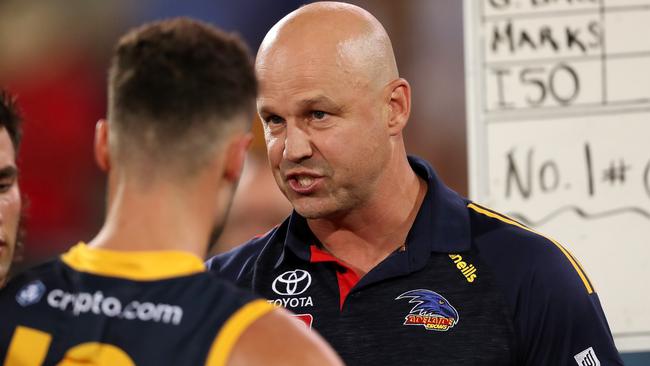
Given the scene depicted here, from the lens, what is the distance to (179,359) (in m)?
1.63

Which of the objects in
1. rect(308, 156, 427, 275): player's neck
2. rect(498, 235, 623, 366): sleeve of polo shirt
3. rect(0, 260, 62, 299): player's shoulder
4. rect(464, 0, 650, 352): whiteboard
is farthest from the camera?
rect(464, 0, 650, 352): whiteboard

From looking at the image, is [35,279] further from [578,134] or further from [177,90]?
[578,134]

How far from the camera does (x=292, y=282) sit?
2619 mm

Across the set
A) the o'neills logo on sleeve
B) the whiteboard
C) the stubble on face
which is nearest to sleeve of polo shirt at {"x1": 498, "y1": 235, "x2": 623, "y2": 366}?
the o'neills logo on sleeve

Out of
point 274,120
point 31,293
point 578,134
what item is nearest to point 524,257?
point 274,120

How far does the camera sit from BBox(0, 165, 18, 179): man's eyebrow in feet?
8.93

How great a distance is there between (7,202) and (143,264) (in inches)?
45.5

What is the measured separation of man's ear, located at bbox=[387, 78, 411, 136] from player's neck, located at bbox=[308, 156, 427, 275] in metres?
0.11

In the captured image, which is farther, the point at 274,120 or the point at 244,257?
the point at 244,257

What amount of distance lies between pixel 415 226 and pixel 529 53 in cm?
85

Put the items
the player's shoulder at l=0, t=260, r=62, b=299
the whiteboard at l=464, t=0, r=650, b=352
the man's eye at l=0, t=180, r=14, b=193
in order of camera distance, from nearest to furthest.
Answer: the player's shoulder at l=0, t=260, r=62, b=299, the man's eye at l=0, t=180, r=14, b=193, the whiteboard at l=464, t=0, r=650, b=352

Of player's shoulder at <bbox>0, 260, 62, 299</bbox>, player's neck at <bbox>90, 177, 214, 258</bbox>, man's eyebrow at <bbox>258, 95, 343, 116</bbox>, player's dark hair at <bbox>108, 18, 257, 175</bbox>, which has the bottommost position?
man's eyebrow at <bbox>258, 95, 343, 116</bbox>

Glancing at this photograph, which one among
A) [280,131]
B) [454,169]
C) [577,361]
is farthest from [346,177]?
[454,169]

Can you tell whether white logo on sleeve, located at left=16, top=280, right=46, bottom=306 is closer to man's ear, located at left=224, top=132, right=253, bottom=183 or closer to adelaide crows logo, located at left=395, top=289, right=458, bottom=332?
man's ear, located at left=224, top=132, right=253, bottom=183
